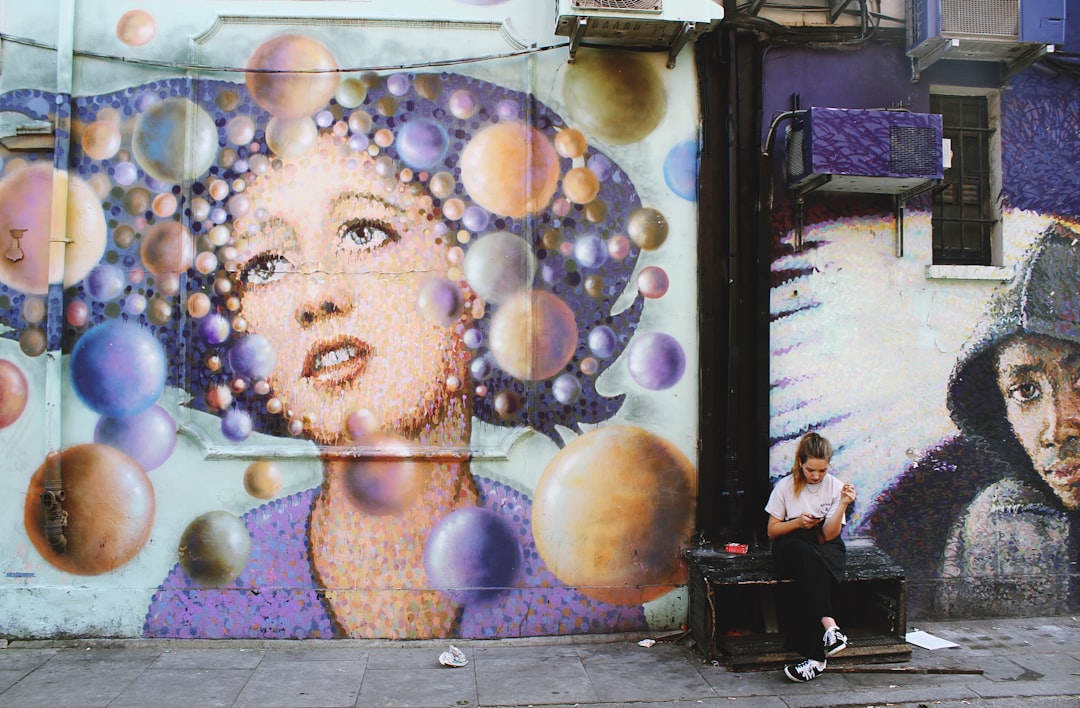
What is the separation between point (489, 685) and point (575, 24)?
→ 14.5 ft

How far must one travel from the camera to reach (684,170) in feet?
19.6

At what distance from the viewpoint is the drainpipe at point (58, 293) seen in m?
5.58

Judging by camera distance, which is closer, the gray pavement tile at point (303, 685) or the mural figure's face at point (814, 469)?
the gray pavement tile at point (303, 685)

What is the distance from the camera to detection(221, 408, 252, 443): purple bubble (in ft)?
18.8

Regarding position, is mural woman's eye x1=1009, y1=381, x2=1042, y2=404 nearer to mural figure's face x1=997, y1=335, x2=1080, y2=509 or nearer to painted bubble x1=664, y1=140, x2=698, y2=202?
mural figure's face x1=997, y1=335, x2=1080, y2=509

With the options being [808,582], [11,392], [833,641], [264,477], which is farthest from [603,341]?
[11,392]

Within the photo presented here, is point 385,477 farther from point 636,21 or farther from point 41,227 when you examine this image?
point 636,21

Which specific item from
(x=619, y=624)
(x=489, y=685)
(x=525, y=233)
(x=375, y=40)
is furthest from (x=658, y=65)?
(x=489, y=685)

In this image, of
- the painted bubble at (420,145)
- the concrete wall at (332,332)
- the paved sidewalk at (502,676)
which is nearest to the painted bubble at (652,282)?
the concrete wall at (332,332)

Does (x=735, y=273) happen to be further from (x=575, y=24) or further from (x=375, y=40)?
(x=375, y=40)

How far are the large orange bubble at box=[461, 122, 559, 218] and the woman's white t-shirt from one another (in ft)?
8.76

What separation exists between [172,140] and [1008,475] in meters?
6.82

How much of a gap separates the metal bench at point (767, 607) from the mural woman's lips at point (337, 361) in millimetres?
2769

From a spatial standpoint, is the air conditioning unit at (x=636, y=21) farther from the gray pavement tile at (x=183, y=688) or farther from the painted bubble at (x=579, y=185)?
the gray pavement tile at (x=183, y=688)
